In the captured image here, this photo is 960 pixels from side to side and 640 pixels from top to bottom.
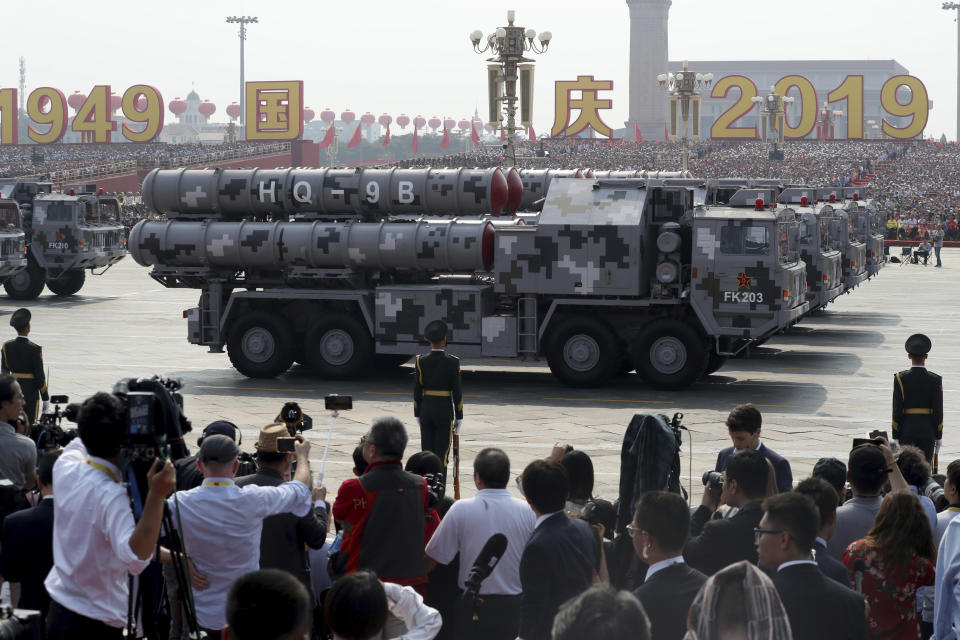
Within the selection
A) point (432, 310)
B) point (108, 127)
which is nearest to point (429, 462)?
point (432, 310)

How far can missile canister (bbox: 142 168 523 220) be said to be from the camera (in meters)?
18.8

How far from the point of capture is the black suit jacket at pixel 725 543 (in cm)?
638

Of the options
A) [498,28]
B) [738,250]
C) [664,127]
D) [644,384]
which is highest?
[664,127]

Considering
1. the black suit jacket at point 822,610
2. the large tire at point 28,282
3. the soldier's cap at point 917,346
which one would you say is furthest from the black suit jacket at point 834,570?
the large tire at point 28,282

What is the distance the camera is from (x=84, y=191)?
3300cm

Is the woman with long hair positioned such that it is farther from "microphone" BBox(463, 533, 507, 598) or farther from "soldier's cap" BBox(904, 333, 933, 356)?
"soldier's cap" BBox(904, 333, 933, 356)

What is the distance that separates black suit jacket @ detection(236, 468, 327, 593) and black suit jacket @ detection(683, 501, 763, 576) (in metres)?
1.92

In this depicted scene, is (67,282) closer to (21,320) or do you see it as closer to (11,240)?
(11,240)

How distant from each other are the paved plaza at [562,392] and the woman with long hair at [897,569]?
20.9 ft

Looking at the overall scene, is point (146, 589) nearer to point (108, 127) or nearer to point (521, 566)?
point (521, 566)

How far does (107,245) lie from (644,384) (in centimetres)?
1849

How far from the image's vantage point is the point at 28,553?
6402mm

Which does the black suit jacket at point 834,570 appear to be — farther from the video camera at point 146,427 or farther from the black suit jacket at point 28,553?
the black suit jacket at point 28,553

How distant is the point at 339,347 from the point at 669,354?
4.97 m
